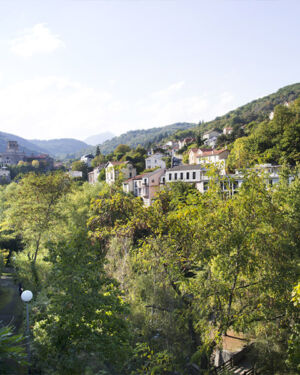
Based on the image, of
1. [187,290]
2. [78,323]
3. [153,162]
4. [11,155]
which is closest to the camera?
[78,323]

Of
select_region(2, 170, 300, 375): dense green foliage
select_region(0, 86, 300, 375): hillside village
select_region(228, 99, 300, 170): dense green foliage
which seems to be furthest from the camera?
select_region(228, 99, 300, 170): dense green foliage

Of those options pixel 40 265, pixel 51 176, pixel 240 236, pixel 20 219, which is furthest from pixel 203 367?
pixel 51 176

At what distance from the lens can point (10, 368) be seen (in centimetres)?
484

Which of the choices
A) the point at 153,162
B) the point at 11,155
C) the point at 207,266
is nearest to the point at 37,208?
the point at 207,266

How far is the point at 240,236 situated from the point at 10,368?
240 inches

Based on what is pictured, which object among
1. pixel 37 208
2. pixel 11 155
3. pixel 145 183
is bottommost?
pixel 37 208

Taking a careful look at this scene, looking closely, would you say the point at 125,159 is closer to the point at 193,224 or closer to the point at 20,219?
the point at 20,219

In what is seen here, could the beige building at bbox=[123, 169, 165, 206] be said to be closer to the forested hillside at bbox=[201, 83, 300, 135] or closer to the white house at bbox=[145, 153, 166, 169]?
the white house at bbox=[145, 153, 166, 169]

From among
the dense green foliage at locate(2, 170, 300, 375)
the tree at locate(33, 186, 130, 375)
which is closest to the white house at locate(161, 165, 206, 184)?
the dense green foliage at locate(2, 170, 300, 375)

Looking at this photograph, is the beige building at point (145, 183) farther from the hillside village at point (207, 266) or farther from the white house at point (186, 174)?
the hillside village at point (207, 266)

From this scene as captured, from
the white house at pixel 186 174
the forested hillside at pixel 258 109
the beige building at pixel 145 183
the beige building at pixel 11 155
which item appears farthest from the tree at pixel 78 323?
the beige building at pixel 11 155

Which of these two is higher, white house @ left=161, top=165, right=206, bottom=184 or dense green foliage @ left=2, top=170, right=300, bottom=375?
white house @ left=161, top=165, right=206, bottom=184

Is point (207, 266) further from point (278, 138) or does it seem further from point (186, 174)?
point (278, 138)

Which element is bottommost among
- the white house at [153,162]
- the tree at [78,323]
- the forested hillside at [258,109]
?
the tree at [78,323]
